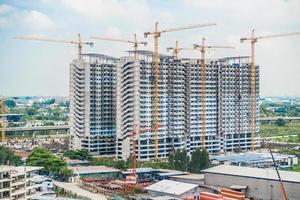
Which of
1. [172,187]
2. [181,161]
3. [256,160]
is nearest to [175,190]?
[172,187]

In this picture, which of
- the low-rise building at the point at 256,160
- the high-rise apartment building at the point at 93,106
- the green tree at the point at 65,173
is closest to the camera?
the green tree at the point at 65,173

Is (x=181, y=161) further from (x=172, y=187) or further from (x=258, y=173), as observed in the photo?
(x=258, y=173)

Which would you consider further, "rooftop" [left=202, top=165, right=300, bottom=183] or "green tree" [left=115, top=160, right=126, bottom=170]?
"green tree" [left=115, top=160, right=126, bottom=170]

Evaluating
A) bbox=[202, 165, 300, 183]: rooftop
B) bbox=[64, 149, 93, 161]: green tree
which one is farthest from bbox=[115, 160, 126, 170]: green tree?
bbox=[202, 165, 300, 183]: rooftop

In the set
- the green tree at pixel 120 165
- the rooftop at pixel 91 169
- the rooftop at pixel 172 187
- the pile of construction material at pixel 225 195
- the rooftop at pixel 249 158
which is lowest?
the pile of construction material at pixel 225 195

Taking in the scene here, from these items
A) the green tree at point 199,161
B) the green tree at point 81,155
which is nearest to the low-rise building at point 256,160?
the green tree at point 199,161

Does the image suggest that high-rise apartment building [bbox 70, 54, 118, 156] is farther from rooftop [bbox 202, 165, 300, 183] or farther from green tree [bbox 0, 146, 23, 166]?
rooftop [bbox 202, 165, 300, 183]

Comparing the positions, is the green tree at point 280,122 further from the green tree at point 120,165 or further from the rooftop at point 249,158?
the green tree at point 120,165
